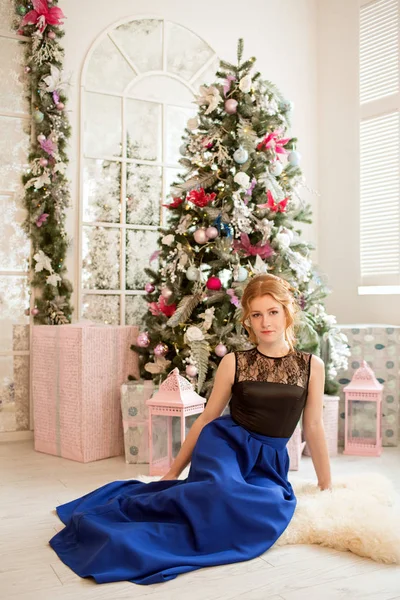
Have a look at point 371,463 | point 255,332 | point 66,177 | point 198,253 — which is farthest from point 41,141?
point 371,463

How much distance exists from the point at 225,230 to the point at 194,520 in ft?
6.03

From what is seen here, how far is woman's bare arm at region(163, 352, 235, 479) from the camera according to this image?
2.61 m

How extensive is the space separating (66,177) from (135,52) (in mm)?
1047

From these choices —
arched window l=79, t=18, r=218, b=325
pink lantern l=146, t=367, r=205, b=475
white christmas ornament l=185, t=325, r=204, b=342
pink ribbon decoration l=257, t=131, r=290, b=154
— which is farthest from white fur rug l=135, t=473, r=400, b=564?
arched window l=79, t=18, r=218, b=325

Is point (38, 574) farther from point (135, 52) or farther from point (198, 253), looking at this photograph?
point (135, 52)

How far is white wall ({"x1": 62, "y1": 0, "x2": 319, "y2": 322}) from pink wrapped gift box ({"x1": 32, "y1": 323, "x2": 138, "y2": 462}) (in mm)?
671

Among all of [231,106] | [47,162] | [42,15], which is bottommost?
[47,162]

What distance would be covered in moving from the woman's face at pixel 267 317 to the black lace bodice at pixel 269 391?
12 cm

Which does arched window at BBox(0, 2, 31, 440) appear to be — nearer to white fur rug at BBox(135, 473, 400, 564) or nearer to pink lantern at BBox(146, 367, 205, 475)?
pink lantern at BBox(146, 367, 205, 475)

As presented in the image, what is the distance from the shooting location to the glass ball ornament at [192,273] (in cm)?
355

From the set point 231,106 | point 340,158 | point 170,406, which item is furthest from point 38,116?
point 340,158

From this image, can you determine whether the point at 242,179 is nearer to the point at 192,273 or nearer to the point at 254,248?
the point at 254,248

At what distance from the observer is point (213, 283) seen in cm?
355

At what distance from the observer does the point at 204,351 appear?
3.49m
